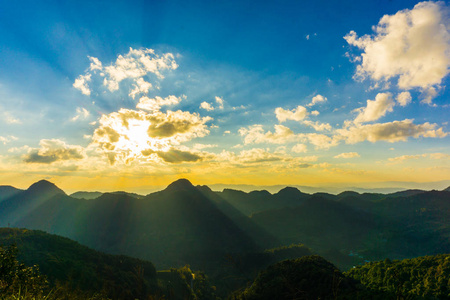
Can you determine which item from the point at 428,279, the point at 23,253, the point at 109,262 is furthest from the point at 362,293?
the point at 23,253

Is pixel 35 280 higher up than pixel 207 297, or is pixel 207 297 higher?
pixel 35 280

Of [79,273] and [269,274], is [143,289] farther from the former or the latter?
[269,274]

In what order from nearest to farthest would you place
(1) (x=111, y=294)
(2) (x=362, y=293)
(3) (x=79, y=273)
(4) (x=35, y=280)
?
(4) (x=35, y=280)
(2) (x=362, y=293)
(1) (x=111, y=294)
(3) (x=79, y=273)

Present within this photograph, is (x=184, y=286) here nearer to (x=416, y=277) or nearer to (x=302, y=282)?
(x=302, y=282)

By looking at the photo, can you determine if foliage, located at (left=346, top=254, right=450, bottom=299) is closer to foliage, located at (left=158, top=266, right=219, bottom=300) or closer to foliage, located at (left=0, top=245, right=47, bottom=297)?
foliage, located at (left=158, top=266, right=219, bottom=300)

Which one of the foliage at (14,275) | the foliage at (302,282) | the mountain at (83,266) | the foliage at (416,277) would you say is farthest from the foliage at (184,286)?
the foliage at (14,275)

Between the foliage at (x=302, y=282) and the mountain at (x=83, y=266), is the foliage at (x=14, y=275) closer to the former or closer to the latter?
the mountain at (x=83, y=266)

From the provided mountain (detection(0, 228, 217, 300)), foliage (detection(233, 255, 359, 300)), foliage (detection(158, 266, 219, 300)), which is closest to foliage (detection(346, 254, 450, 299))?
foliage (detection(233, 255, 359, 300))

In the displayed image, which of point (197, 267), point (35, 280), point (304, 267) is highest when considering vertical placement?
point (35, 280)

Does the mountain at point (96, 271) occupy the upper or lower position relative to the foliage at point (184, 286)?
upper

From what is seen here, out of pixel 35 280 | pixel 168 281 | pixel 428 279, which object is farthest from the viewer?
pixel 168 281

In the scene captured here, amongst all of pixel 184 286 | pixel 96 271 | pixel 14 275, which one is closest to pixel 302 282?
pixel 184 286
